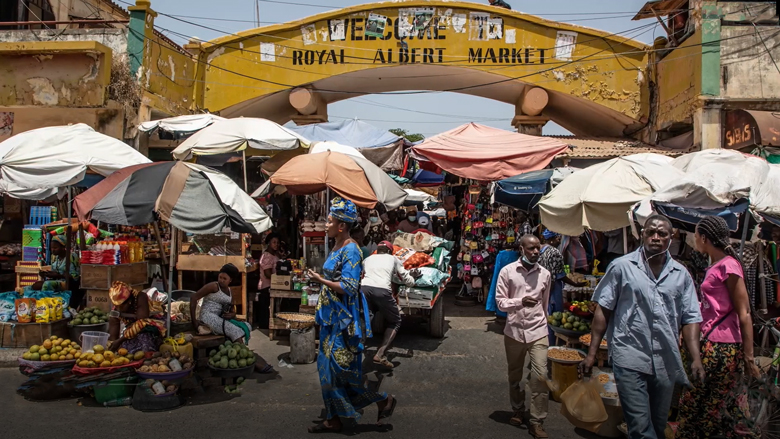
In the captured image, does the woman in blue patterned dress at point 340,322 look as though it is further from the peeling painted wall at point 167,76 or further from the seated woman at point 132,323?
the peeling painted wall at point 167,76

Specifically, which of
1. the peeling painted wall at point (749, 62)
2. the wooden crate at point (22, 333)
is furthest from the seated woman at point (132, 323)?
the peeling painted wall at point (749, 62)

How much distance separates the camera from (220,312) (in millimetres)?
6953

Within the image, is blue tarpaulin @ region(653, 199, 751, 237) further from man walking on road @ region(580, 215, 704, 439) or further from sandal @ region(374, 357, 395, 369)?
sandal @ region(374, 357, 395, 369)

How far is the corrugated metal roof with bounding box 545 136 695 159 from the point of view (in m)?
11.7

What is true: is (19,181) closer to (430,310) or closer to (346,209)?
(346,209)

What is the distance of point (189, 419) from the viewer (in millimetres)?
5406

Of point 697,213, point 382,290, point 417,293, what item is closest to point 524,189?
point 417,293

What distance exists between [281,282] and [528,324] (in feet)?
15.0

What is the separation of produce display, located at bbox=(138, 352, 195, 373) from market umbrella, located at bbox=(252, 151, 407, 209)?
306 centimetres

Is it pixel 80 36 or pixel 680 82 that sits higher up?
pixel 80 36

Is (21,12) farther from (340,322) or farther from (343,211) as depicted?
(340,322)

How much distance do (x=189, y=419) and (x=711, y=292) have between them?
469cm

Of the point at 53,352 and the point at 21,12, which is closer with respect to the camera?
the point at 53,352

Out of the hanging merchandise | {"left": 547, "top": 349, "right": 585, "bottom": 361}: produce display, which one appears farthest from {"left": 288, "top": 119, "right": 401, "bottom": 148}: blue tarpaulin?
{"left": 547, "top": 349, "right": 585, "bottom": 361}: produce display
